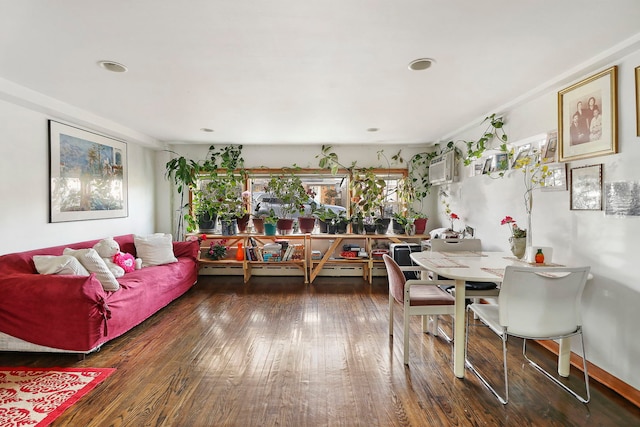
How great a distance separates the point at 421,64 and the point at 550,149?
138cm

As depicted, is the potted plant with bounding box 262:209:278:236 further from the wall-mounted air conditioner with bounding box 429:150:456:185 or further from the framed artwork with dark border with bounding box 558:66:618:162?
the framed artwork with dark border with bounding box 558:66:618:162

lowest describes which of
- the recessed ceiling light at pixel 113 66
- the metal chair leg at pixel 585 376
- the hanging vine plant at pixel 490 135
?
the metal chair leg at pixel 585 376

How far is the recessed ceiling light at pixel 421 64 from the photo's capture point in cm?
223

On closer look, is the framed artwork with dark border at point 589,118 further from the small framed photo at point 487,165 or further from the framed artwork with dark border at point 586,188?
the small framed photo at point 487,165

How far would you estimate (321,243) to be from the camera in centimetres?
534

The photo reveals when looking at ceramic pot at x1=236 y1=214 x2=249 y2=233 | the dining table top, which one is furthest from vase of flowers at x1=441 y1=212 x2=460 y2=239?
ceramic pot at x1=236 y1=214 x2=249 y2=233

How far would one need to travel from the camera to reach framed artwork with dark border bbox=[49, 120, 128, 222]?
10.8 ft

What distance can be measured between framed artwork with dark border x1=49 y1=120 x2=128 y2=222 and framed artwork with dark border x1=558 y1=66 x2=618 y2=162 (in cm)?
472

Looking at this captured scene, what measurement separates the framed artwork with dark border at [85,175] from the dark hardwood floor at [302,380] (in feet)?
5.02

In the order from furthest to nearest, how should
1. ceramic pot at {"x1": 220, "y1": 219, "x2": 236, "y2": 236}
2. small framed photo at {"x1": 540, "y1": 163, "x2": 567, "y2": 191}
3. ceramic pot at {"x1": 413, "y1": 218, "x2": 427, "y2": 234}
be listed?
ceramic pot at {"x1": 413, "y1": 218, "x2": 427, "y2": 234}
ceramic pot at {"x1": 220, "y1": 219, "x2": 236, "y2": 236}
small framed photo at {"x1": 540, "y1": 163, "x2": 567, "y2": 191}

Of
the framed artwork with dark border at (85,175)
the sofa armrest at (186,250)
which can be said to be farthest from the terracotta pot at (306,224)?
the framed artwork with dark border at (85,175)

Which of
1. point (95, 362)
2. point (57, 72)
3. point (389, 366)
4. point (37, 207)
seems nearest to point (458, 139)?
point (389, 366)

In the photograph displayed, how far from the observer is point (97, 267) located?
2.92 meters

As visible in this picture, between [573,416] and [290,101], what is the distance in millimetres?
3096
